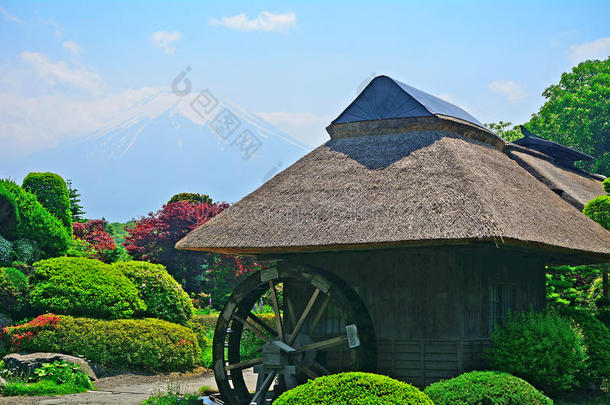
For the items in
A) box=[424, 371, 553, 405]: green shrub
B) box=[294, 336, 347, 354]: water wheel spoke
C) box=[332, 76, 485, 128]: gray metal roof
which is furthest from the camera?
box=[332, 76, 485, 128]: gray metal roof

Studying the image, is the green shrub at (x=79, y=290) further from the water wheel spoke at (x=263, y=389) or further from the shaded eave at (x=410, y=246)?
the water wheel spoke at (x=263, y=389)

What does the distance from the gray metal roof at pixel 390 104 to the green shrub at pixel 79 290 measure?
6988mm

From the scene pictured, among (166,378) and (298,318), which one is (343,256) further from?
(166,378)

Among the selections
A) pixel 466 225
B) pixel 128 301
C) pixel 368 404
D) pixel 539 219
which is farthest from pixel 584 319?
pixel 128 301

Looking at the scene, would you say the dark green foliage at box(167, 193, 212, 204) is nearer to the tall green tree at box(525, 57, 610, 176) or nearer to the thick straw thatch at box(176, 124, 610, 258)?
the thick straw thatch at box(176, 124, 610, 258)

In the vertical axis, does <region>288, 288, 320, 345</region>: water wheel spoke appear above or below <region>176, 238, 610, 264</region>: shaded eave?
below

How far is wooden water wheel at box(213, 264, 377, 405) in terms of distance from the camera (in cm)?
1092

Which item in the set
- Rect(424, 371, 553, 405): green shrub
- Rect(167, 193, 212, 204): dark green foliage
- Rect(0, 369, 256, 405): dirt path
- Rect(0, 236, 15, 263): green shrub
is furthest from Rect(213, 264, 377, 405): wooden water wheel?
Rect(167, 193, 212, 204): dark green foliage

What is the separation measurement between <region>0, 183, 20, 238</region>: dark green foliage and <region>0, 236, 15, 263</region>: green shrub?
36 centimetres

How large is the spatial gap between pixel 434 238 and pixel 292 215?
9.67 feet

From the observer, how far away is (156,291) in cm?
1764

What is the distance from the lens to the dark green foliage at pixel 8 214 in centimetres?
1712

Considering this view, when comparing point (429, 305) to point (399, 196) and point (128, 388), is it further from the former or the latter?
point (128, 388)

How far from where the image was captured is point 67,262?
16.2 m
